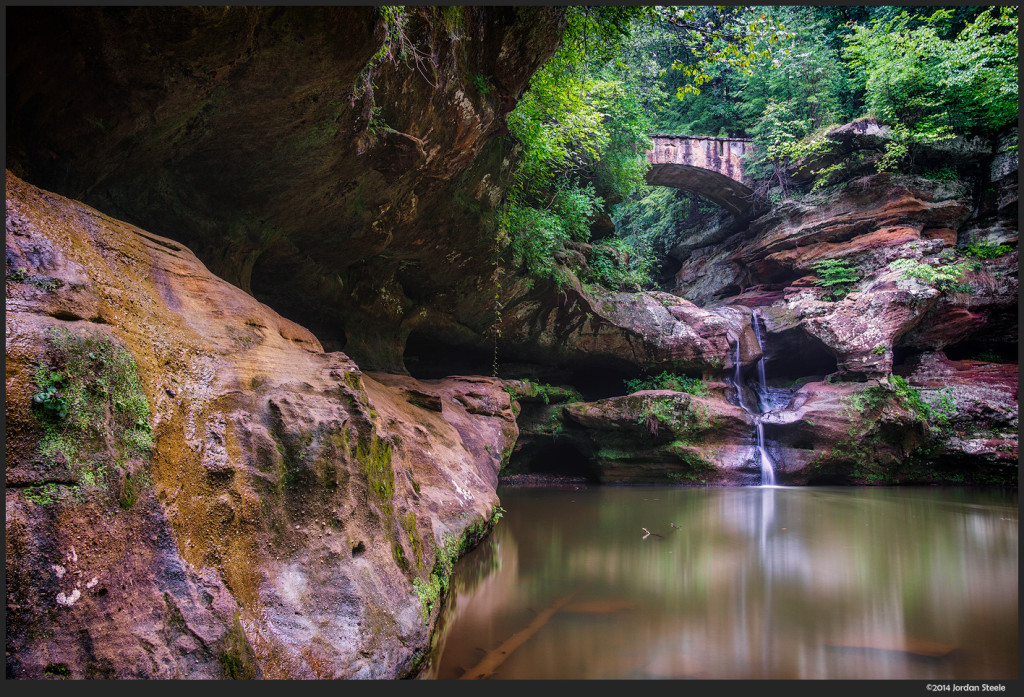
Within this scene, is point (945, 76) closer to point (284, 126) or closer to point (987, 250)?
point (987, 250)

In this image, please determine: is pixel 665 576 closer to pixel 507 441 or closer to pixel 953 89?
pixel 507 441

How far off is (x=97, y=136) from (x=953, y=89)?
19454 millimetres

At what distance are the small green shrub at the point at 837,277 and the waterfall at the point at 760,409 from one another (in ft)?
6.64

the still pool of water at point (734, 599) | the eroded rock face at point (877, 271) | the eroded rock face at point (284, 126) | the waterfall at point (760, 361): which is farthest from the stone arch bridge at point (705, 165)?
the still pool of water at point (734, 599)

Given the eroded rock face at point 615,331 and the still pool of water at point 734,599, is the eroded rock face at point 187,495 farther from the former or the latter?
the eroded rock face at point 615,331

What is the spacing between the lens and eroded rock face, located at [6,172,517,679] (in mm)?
1905

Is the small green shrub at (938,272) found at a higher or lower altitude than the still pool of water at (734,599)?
higher

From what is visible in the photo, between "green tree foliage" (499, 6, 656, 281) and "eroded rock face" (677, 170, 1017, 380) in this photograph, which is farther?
"eroded rock face" (677, 170, 1017, 380)

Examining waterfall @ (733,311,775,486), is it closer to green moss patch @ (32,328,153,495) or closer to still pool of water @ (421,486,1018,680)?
still pool of water @ (421,486,1018,680)

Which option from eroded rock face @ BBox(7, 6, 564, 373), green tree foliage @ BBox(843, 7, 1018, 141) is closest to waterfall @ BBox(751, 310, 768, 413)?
green tree foliage @ BBox(843, 7, 1018, 141)

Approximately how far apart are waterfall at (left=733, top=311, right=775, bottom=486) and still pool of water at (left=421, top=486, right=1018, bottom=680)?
4301 mm

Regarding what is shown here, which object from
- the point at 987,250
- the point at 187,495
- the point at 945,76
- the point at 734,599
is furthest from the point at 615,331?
the point at 945,76

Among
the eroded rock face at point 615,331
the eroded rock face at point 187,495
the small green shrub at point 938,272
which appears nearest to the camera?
the eroded rock face at point 187,495

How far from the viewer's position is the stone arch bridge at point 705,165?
16953 mm
